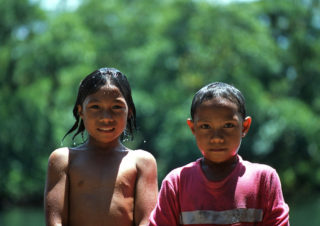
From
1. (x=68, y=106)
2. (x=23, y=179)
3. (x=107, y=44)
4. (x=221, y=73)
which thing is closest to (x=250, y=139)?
(x=221, y=73)

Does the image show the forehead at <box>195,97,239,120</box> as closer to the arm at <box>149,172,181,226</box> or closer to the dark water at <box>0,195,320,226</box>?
the arm at <box>149,172,181,226</box>

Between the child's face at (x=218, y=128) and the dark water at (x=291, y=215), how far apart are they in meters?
10.5

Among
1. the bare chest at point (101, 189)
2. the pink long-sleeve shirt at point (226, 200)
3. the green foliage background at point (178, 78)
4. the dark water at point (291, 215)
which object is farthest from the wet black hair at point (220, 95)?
the green foliage background at point (178, 78)

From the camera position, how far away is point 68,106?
1597 centimetres

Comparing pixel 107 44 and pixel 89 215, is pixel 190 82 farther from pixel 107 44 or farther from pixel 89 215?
pixel 89 215

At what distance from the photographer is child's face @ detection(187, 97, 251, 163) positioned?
1.89m

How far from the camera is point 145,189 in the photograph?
7.32 ft

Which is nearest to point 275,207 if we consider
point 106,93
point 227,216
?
point 227,216

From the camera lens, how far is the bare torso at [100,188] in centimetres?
216

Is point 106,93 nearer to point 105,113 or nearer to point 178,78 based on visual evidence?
point 105,113

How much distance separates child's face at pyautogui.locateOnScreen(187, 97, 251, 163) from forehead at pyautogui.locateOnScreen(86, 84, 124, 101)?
47 centimetres

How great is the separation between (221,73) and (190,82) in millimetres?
1028

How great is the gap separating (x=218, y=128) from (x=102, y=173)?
2.03 ft

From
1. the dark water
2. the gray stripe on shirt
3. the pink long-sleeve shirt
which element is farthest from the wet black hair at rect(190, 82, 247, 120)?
the dark water
